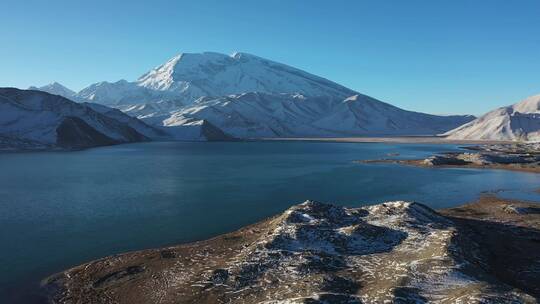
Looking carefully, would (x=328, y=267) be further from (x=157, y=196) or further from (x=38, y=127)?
(x=38, y=127)

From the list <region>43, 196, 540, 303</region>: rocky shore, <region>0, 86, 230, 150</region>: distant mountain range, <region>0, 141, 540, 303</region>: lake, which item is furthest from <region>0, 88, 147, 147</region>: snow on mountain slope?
<region>43, 196, 540, 303</region>: rocky shore

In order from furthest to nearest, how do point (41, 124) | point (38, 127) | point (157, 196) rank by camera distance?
1. point (41, 124)
2. point (38, 127)
3. point (157, 196)

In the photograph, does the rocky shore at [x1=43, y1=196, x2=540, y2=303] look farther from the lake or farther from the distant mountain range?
the distant mountain range

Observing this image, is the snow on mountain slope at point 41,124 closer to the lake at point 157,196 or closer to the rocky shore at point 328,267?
the lake at point 157,196

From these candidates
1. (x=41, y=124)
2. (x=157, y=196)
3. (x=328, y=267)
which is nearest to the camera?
(x=328, y=267)

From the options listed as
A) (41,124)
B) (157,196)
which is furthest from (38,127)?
(157,196)
